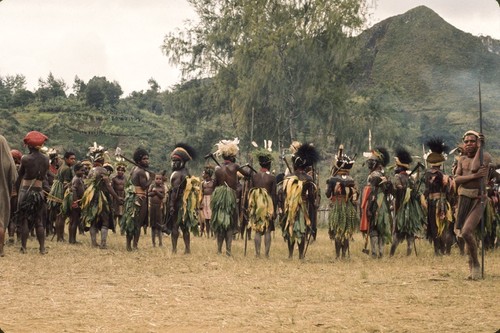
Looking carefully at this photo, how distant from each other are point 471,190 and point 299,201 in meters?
3.26

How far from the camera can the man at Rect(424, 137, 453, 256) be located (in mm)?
13555

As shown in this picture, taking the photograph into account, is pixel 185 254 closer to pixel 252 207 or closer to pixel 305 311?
pixel 252 207

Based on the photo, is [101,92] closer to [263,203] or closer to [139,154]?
[139,154]

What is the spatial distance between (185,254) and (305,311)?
20.8ft

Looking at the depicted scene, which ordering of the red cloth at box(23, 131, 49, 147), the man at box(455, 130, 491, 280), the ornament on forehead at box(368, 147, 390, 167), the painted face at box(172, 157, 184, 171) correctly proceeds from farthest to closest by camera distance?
1. the painted face at box(172, 157, 184, 171)
2. the ornament on forehead at box(368, 147, 390, 167)
3. the red cloth at box(23, 131, 49, 147)
4. the man at box(455, 130, 491, 280)

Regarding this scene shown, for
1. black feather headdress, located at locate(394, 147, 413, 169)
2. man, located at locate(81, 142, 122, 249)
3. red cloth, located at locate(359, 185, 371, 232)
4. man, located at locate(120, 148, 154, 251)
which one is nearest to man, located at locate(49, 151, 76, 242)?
man, located at locate(81, 142, 122, 249)

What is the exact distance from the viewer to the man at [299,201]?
42.1ft

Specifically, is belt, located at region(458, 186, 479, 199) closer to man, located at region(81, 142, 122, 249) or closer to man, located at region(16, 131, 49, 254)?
man, located at region(16, 131, 49, 254)

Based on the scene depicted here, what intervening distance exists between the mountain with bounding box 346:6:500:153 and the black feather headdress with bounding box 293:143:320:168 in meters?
33.5

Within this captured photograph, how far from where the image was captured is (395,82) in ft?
116

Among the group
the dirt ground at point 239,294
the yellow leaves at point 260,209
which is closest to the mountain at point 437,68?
the yellow leaves at point 260,209

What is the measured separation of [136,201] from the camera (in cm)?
1430

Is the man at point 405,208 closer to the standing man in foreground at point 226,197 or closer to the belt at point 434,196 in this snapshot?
the belt at point 434,196

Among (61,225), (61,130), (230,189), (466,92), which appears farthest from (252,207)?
(466,92)
